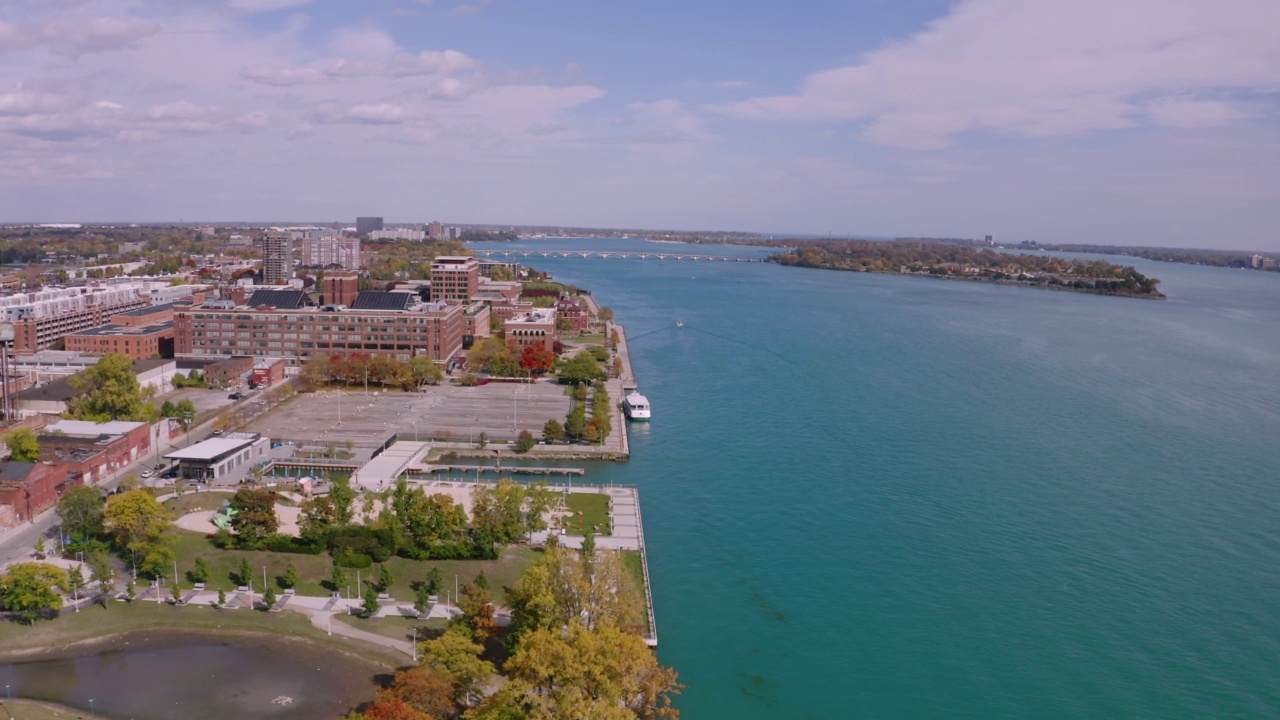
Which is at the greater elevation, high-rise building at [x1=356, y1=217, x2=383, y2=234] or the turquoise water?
high-rise building at [x1=356, y1=217, x2=383, y2=234]

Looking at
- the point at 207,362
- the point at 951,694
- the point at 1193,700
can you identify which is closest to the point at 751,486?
the point at 951,694

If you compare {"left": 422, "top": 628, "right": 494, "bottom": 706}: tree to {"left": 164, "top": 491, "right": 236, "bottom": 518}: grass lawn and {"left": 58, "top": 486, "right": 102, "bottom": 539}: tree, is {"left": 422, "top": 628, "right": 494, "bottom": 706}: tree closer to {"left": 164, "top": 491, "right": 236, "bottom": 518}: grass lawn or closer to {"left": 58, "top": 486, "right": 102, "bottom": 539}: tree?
{"left": 58, "top": 486, "right": 102, "bottom": 539}: tree

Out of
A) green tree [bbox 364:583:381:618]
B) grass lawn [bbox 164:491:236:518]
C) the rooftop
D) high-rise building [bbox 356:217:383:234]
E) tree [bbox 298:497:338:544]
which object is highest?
high-rise building [bbox 356:217:383:234]

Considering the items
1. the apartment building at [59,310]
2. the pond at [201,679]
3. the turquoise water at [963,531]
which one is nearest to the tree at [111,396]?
the pond at [201,679]

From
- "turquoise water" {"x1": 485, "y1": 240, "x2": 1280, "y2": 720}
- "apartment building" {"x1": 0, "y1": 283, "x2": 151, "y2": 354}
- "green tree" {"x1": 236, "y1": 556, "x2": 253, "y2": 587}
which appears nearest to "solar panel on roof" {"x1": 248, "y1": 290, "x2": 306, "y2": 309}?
"apartment building" {"x1": 0, "y1": 283, "x2": 151, "y2": 354}

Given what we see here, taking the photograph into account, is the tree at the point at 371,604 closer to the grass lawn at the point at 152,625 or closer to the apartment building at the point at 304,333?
the grass lawn at the point at 152,625

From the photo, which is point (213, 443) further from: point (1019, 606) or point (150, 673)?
point (1019, 606)
